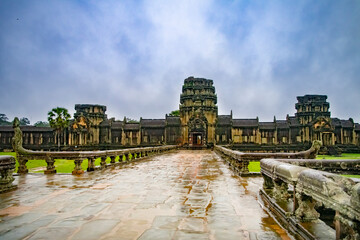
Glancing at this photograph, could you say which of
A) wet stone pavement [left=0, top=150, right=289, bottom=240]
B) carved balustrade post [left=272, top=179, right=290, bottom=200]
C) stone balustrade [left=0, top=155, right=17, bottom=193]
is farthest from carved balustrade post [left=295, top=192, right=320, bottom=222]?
stone balustrade [left=0, top=155, right=17, bottom=193]

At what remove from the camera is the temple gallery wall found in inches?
1879

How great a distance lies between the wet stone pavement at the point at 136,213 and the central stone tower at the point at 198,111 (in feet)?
130

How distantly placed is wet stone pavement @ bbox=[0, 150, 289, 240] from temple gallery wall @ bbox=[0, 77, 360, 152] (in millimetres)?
40448

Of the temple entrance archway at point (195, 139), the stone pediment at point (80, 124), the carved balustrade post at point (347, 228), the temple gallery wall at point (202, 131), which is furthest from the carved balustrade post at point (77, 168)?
the stone pediment at point (80, 124)

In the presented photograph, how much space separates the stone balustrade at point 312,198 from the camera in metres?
2.38

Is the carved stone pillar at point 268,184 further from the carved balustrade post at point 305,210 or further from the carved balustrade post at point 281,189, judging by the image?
the carved balustrade post at point 305,210

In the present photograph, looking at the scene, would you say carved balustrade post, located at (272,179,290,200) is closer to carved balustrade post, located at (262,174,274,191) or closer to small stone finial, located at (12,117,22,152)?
carved balustrade post, located at (262,174,274,191)

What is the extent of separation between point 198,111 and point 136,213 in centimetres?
4332

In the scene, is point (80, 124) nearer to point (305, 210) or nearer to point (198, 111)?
point (198, 111)

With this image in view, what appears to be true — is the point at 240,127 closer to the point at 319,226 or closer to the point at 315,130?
the point at 315,130

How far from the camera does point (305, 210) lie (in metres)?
3.70

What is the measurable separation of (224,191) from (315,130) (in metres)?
44.9

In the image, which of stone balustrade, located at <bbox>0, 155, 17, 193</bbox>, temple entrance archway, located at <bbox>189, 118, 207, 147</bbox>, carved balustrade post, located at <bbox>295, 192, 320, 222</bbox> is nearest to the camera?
carved balustrade post, located at <bbox>295, 192, 320, 222</bbox>

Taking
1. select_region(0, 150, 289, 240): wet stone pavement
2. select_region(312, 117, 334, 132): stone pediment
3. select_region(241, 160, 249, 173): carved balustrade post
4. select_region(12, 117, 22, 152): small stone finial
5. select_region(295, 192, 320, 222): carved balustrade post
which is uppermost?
select_region(312, 117, 334, 132): stone pediment
